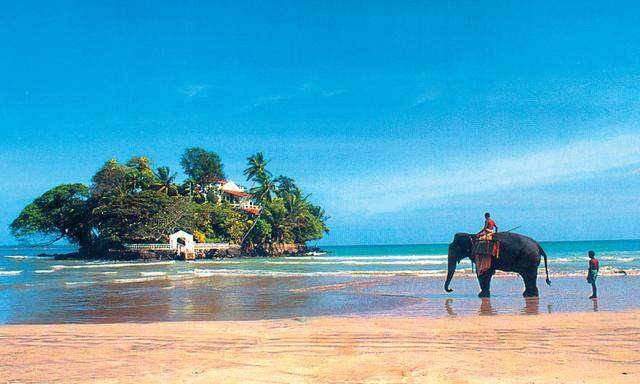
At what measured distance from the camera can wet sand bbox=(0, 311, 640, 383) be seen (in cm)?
575

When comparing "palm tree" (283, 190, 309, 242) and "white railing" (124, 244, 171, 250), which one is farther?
"palm tree" (283, 190, 309, 242)

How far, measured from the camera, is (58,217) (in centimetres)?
6844

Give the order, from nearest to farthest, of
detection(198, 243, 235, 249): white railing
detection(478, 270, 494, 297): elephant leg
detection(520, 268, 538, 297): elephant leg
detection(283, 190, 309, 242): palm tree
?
detection(520, 268, 538, 297): elephant leg → detection(478, 270, 494, 297): elephant leg → detection(198, 243, 235, 249): white railing → detection(283, 190, 309, 242): palm tree

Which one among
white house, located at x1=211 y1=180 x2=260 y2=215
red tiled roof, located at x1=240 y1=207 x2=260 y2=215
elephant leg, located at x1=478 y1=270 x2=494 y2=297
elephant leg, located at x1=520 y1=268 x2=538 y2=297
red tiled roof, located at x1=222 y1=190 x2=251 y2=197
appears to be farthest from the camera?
red tiled roof, located at x1=222 y1=190 x2=251 y2=197

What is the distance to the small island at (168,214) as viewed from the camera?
2317 inches

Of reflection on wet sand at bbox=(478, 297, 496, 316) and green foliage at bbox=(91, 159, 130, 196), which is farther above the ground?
green foliage at bbox=(91, 159, 130, 196)

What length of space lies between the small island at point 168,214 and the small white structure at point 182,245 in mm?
608

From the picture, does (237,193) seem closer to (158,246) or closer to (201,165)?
(201,165)

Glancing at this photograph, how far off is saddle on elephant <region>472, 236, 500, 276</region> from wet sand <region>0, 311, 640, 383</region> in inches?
162

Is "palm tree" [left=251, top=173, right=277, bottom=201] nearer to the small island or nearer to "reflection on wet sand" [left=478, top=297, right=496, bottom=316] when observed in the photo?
the small island

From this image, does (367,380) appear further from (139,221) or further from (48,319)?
(139,221)

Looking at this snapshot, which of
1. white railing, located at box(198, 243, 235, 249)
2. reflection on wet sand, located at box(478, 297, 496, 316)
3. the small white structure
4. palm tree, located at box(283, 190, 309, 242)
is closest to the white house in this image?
palm tree, located at box(283, 190, 309, 242)

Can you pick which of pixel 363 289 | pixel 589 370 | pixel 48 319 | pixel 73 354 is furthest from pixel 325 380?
pixel 363 289

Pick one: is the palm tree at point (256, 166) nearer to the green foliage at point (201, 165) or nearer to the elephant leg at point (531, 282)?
the green foliage at point (201, 165)
